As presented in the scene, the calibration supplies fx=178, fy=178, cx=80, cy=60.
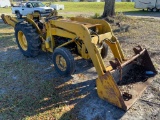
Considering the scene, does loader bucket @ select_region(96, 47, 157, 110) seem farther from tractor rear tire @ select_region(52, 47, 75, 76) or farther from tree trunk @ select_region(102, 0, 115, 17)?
tree trunk @ select_region(102, 0, 115, 17)

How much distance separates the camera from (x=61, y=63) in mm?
4918

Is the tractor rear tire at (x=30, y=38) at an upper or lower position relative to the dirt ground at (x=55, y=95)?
upper

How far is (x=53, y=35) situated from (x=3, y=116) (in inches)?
106

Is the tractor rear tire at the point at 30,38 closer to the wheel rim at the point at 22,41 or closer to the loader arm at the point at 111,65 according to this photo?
the wheel rim at the point at 22,41

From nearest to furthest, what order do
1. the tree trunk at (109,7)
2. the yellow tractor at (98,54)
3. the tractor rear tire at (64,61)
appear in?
the yellow tractor at (98,54) < the tractor rear tire at (64,61) < the tree trunk at (109,7)

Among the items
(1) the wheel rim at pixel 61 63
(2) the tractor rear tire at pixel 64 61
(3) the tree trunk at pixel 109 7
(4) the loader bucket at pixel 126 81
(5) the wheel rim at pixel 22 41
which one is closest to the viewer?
(4) the loader bucket at pixel 126 81

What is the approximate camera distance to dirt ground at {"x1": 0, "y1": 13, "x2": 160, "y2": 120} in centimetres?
356

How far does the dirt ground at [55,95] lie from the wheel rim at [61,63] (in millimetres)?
303

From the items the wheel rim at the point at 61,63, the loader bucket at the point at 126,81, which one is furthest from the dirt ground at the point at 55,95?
the wheel rim at the point at 61,63

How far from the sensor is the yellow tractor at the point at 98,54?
146 inches

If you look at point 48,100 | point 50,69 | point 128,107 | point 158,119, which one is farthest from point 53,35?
point 158,119

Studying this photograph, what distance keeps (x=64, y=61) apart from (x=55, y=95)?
1.00 meters

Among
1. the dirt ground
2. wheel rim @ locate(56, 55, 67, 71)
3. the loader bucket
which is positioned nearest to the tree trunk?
the dirt ground

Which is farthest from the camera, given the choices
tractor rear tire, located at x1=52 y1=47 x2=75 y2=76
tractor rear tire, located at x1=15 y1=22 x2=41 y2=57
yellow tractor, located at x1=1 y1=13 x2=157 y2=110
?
tractor rear tire, located at x1=15 y1=22 x2=41 y2=57
